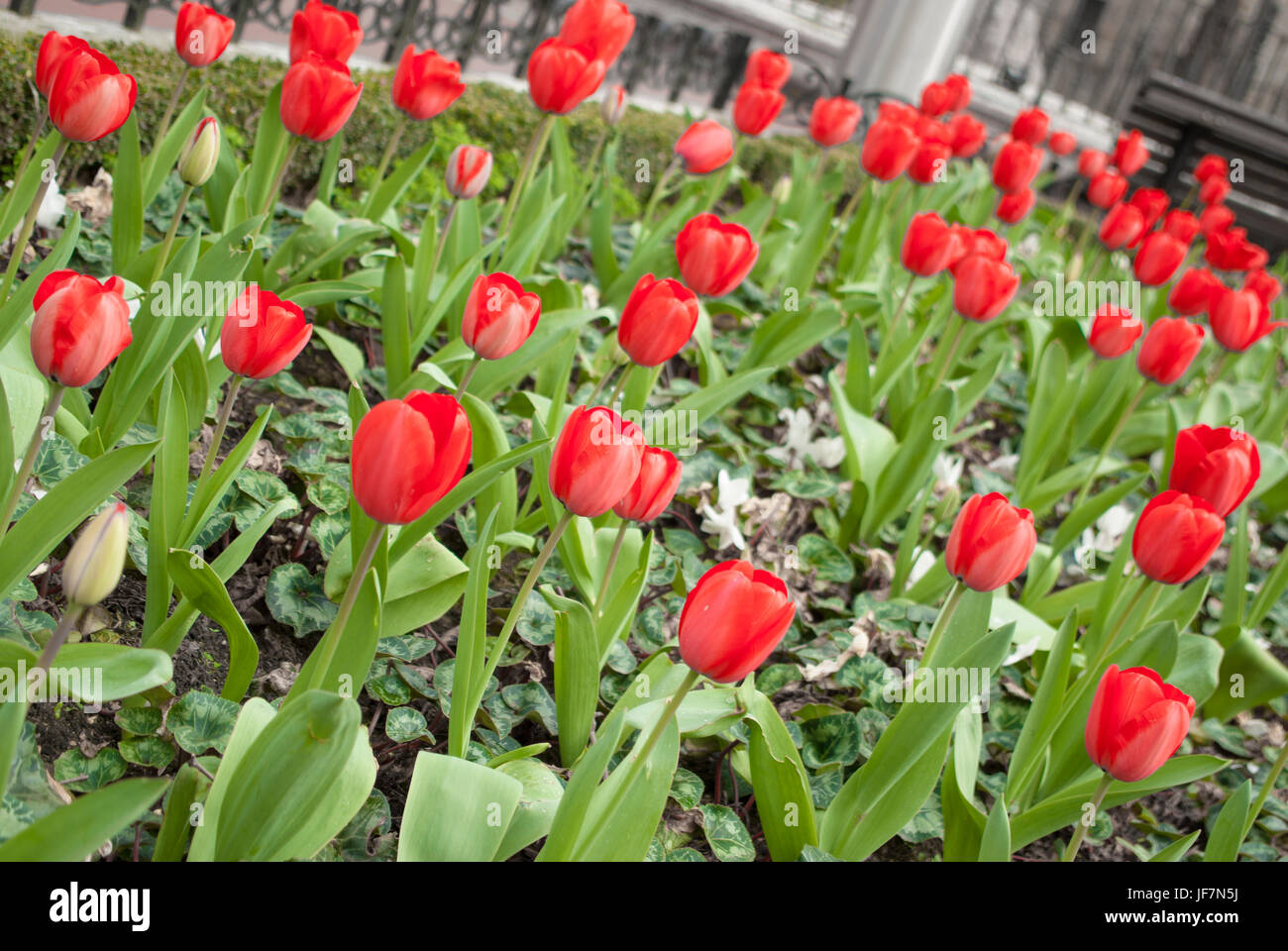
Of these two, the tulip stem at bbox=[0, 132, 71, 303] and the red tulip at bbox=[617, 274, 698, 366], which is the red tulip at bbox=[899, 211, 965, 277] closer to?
the red tulip at bbox=[617, 274, 698, 366]

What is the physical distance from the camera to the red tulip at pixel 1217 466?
77.0 inches

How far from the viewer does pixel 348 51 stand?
2.38 metres

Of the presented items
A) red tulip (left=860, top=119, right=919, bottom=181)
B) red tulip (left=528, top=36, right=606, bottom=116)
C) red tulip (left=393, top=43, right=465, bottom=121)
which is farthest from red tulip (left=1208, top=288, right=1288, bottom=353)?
red tulip (left=393, top=43, right=465, bottom=121)

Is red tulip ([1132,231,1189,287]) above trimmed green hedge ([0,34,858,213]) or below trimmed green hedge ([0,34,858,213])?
above

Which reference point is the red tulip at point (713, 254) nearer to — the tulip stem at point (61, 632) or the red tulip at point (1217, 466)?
the red tulip at point (1217, 466)

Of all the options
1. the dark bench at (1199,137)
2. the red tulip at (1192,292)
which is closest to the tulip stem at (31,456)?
the red tulip at (1192,292)

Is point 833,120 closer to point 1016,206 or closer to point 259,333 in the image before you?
point 1016,206

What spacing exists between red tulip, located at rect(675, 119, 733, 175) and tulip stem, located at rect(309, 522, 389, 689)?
1944 millimetres

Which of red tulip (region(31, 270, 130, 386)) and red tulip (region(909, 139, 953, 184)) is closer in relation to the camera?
red tulip (region(31, 270, 130, 386))

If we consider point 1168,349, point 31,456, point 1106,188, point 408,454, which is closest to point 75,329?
point 31,456

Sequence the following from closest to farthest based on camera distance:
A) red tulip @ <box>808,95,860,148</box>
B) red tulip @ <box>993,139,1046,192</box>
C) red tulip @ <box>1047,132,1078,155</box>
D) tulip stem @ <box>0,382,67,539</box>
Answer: tulip stem @ <box>0,382,67,539</box>, red tulip @ <box>808,95,860,148</box>, red tulip @ <box>993,139,1046,192</box>, red tulip @ <box>1047,132,1078,155</box>

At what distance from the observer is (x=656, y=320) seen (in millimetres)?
1875

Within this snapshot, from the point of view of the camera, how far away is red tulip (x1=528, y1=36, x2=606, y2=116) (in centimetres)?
251
